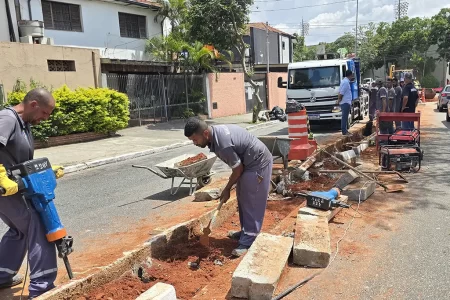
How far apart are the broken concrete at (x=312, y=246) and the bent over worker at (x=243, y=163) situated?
52 cm

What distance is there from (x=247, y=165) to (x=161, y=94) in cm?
1531

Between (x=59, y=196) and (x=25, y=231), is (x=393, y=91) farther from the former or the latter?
(x=25, y=231)

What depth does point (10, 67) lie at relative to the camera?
505 inches

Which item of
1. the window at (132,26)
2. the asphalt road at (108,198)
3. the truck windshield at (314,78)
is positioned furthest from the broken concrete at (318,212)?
the window at (132,26)

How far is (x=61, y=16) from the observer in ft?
59.7

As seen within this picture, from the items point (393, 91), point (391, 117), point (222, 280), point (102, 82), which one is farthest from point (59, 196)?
point (393, 91)

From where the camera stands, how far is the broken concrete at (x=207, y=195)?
6633 millimetres

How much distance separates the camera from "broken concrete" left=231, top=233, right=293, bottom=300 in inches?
134

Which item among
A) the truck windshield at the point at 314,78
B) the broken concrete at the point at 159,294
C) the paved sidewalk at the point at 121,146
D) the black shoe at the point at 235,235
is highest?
the truck windshield at the point at 314,78

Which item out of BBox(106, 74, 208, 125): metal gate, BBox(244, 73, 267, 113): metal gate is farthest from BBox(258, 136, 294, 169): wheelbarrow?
BBox(244, 73, 267, 113): metal gate

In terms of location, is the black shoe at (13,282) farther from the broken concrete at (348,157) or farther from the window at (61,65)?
the window at (61,65)

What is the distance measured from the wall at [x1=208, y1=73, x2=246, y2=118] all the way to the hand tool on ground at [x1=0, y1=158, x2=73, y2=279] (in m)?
18.6

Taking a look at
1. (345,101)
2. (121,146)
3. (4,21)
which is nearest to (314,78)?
(345,101)

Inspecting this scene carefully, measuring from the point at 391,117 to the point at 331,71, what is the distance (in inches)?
216
